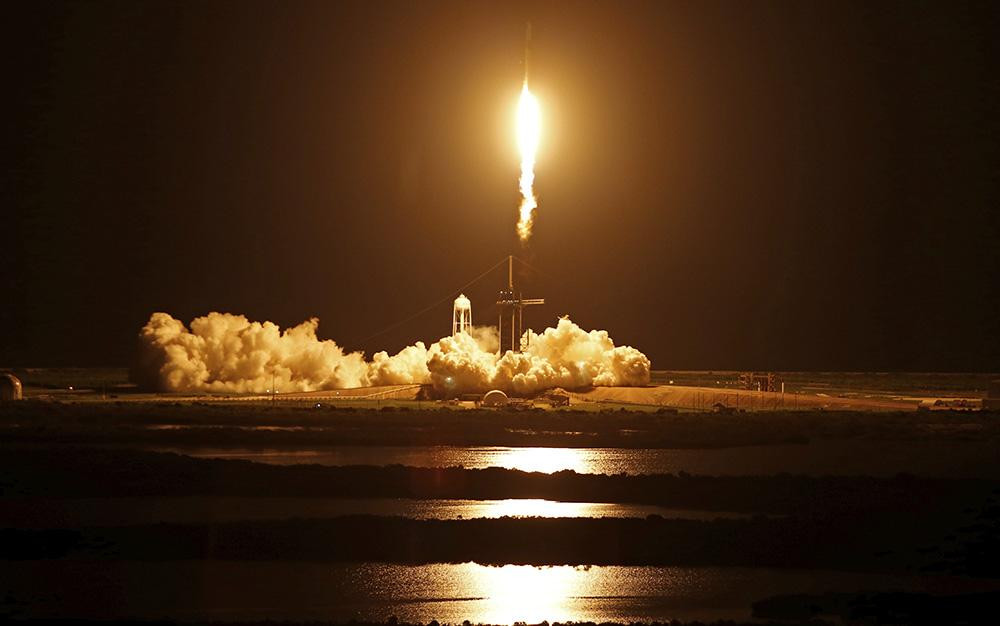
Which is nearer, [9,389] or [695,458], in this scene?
[695,458]

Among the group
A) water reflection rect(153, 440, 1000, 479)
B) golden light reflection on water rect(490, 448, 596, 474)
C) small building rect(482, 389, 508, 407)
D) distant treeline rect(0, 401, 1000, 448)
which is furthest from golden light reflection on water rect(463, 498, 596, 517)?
small building rect(482, 389, 508, 407)

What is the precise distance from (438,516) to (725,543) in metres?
7.80

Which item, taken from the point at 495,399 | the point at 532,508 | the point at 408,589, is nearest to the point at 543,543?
the point at 532,508

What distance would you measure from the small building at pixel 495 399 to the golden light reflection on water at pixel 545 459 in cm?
2610

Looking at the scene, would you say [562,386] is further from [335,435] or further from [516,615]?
[516,615]

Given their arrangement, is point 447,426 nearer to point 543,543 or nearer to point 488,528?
point 488,528

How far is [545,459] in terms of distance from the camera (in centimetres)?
4775

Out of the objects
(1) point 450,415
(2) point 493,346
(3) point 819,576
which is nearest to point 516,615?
(3) point 819,576

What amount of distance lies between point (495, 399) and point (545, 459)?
3132cm

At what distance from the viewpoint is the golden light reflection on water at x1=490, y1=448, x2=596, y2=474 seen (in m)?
44.2

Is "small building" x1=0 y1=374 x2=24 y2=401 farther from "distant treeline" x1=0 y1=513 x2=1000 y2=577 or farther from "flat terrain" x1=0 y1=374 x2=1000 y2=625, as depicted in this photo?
"distant treeline" x1=0 y1=513 x2=1000 y2=577

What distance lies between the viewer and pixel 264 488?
37.8m

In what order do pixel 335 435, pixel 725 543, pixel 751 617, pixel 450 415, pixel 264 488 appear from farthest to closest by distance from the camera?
pixel 450 415 → pixel 335 435 → pixel 264 488 → pixel 725 543 → pixel 751 617

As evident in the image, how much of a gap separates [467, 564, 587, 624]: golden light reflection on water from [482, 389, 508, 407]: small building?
5124 cm
